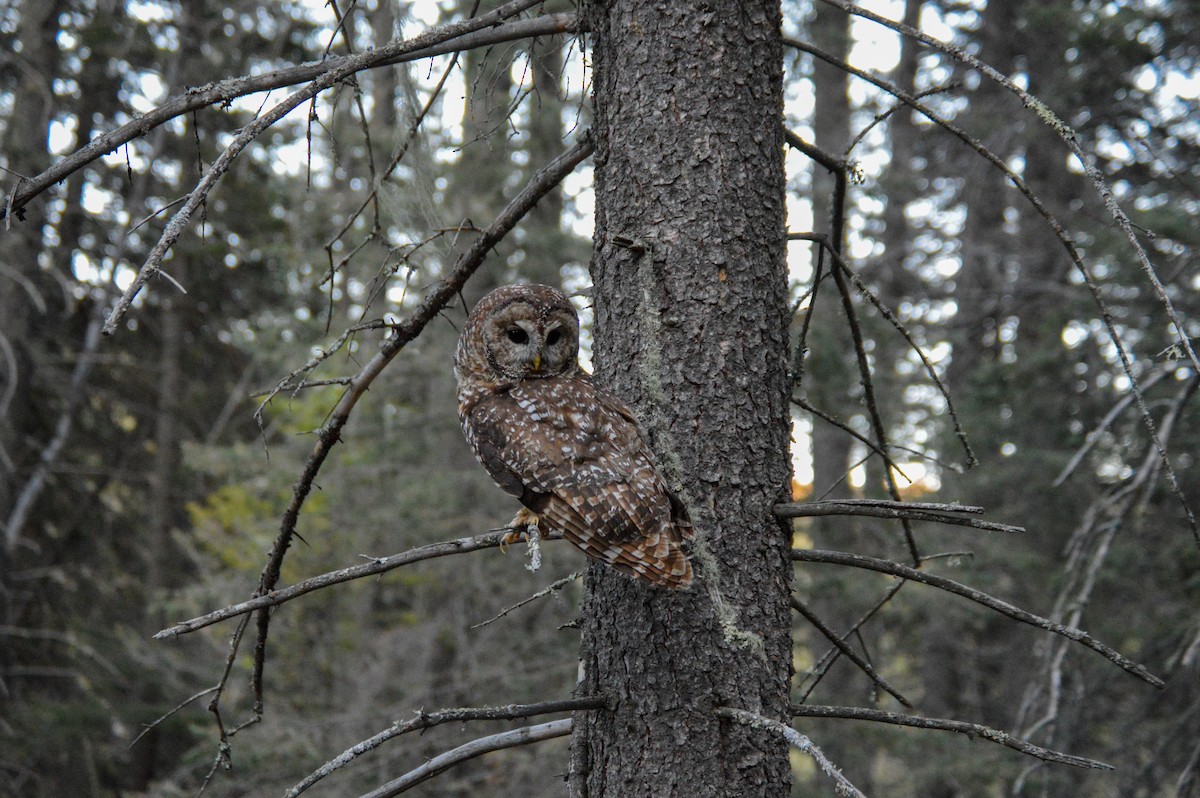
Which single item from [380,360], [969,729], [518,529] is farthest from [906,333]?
[380,360]

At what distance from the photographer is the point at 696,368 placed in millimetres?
2824

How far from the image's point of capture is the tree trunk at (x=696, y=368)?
8.69 ft

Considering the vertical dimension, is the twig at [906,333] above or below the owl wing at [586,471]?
above

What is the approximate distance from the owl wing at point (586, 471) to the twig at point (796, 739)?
0.36 metres

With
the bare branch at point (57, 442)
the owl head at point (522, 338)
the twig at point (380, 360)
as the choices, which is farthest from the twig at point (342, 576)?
the bare branch at point (57, 442)

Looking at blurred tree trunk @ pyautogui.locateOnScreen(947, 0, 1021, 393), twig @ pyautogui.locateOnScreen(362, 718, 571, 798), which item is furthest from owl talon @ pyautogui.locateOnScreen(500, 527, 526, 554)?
blurred tree trunk @ pyautogui.locateOnScreen(947, 0, 1021, 393)

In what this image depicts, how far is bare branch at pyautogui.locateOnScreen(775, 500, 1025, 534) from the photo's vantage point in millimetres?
2258

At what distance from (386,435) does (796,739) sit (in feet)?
29.3

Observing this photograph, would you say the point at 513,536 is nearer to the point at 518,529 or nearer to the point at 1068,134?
the point at 518,529

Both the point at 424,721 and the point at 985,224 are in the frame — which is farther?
the point at 985,224

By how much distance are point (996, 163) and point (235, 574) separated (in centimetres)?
951

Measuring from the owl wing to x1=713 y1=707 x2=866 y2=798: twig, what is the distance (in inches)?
14.1

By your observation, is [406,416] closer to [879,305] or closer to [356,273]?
[356,273]

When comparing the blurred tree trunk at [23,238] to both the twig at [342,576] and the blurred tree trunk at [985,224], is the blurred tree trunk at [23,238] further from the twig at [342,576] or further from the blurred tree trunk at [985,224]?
the blurred tree trunk at [985,224]
